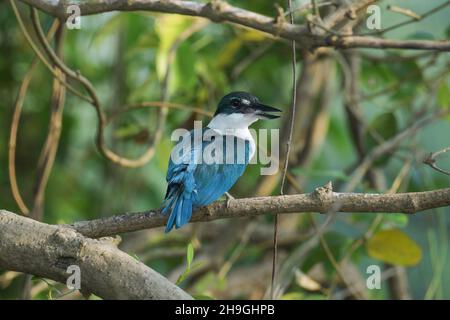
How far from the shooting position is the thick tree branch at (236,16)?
2.64 meters

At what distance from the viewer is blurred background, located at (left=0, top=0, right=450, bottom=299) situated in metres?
3.71

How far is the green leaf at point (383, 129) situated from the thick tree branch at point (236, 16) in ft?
3.99

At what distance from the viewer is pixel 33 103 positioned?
5.19 m

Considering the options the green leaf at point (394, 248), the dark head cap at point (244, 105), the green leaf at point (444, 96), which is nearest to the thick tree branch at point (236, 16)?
the dark head cap at point (244, 105)

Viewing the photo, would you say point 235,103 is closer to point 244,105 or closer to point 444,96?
point 244,105

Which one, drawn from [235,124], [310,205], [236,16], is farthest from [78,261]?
[235,124]

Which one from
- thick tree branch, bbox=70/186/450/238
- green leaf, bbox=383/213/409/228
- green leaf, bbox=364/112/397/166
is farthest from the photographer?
green leaf, bbox=364/112/397/166

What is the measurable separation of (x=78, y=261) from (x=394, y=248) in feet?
5.44

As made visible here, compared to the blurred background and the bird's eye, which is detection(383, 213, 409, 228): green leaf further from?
the bird's eye

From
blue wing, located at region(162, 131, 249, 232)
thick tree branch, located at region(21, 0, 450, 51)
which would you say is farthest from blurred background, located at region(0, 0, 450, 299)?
thick tree branch, located at region(21, 0, 450, 51)

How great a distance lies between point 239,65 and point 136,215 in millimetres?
2150

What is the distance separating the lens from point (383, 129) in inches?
157
